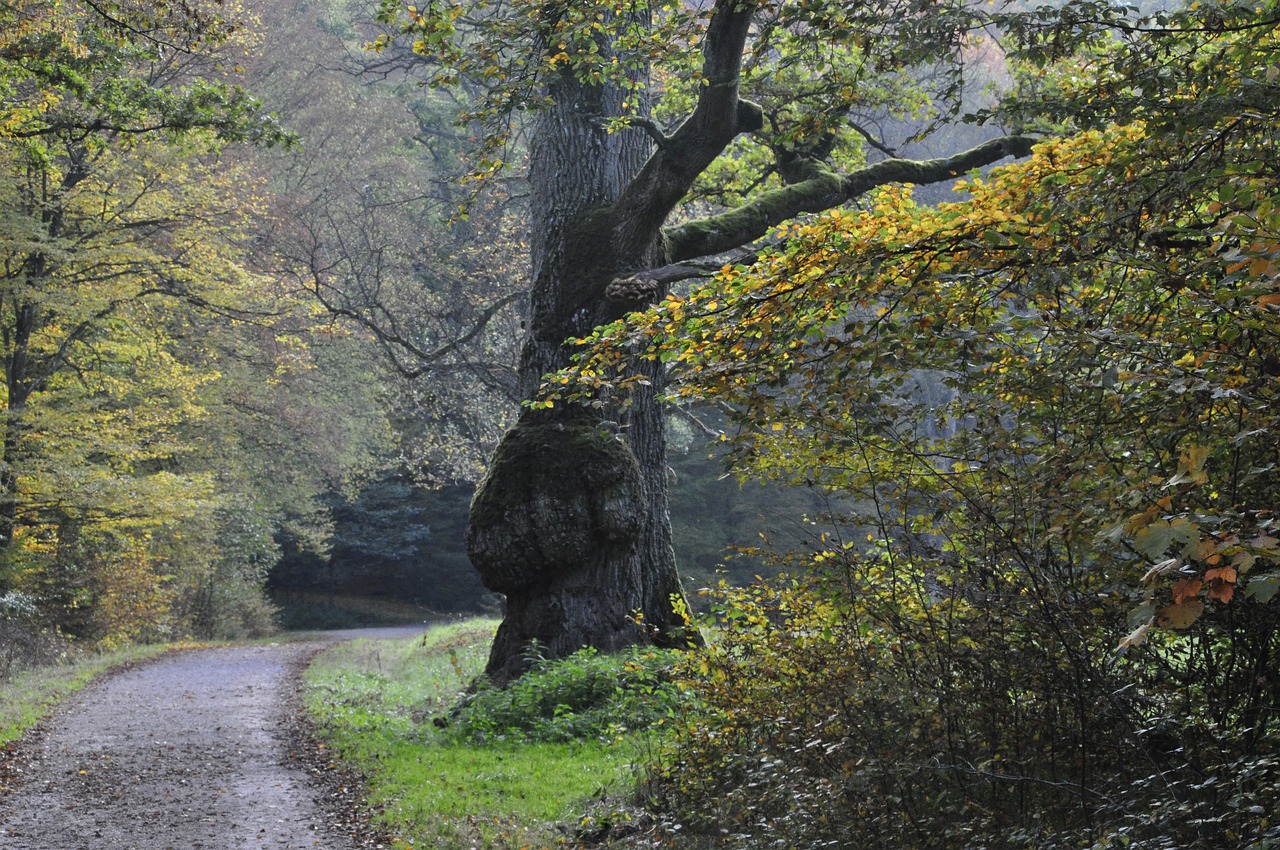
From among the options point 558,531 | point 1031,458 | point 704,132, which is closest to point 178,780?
point 558,531

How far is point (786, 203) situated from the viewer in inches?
435

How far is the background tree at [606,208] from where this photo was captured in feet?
27.2

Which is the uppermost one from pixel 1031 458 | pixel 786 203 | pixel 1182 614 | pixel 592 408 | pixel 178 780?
pixel 786 203

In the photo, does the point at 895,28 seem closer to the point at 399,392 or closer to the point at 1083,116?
the point at 1083,116

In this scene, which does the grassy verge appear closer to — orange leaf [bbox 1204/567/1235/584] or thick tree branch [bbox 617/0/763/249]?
thick tree branch [bbox 617/0/763/249]

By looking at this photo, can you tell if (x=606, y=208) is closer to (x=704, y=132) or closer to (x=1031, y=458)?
(x=704, y=132)

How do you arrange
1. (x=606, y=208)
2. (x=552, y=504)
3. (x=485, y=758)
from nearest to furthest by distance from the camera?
(x=485, y=758) < (x=552, y=504) < (x=606, y=208)

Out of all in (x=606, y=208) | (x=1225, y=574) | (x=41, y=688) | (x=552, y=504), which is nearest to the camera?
(x=1225, y=574)

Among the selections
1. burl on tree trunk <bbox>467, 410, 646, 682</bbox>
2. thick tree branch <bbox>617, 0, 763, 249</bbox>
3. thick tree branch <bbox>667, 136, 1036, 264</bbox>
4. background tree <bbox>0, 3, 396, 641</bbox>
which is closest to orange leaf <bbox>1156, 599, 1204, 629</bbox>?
thick tree branch <bbox>617, 0, 763, 249</bbox>

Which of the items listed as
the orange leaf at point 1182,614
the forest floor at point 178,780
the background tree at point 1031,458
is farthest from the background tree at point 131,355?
the orange leaf at point 1182,614

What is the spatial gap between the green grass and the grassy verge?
10.2ft

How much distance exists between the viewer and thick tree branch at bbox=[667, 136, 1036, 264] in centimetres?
1100

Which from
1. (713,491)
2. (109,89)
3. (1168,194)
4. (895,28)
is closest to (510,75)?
(895,28)

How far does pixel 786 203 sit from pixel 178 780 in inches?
310
